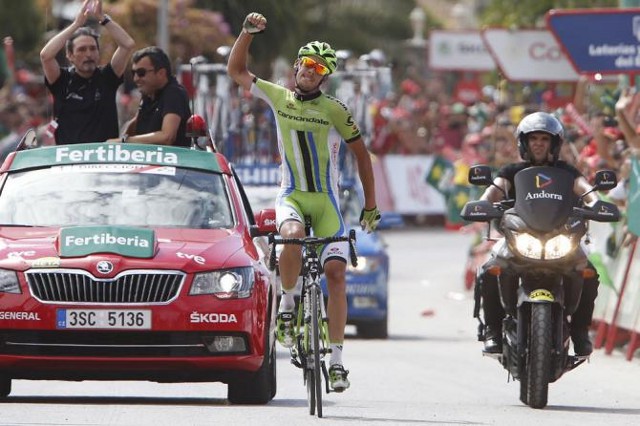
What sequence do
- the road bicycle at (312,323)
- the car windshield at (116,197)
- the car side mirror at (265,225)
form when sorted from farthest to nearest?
the car windshield at (116,197), the car side mirror at (265,225), the road bicycle at (312,323)

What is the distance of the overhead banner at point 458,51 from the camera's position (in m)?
37.6

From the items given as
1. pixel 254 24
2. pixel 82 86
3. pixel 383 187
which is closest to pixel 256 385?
pixel 254 24

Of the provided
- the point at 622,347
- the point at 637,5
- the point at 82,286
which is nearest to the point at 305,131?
the point at 82,286

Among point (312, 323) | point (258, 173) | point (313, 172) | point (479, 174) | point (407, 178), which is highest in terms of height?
point (313, 172)

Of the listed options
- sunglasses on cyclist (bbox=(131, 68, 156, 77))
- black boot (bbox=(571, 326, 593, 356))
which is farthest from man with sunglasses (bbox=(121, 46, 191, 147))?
black boot (bbox=(571, 326, 593, 356))

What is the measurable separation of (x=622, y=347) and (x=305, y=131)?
23.6ft

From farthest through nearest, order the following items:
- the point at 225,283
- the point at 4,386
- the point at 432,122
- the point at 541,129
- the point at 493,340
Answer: the point at 432,122 → the point at 493,340 → the point at 541,129 → the point at 4,386 → the point at 225,283

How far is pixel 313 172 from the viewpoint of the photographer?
12688mm

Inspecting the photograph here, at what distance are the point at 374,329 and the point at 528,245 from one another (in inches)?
294

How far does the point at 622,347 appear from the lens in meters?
19.1

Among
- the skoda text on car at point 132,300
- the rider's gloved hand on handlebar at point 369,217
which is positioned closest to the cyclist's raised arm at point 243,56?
the skoda text on car at point 132,300

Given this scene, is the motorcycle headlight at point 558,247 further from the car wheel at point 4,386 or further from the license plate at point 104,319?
the car wheel at point 4,386

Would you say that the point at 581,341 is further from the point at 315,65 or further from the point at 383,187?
the point at 383,187

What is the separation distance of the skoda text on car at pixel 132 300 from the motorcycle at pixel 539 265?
143 cm
